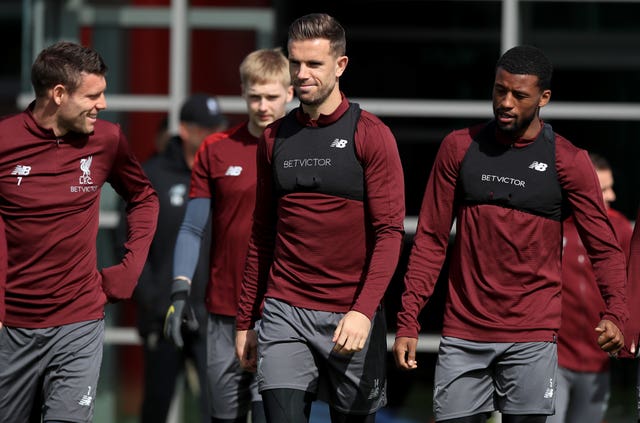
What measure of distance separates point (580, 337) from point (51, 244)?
10.6 ft

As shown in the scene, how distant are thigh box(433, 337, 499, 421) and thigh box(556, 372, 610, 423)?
1.98 m

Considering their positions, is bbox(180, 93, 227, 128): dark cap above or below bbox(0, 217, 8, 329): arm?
above

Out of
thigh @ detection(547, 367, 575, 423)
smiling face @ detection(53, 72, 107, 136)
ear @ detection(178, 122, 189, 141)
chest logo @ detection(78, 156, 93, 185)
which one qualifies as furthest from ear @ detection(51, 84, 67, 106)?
thigh @ detection(547, 367, 575, 423)

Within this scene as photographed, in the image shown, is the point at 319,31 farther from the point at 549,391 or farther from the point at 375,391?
the point at 549,391

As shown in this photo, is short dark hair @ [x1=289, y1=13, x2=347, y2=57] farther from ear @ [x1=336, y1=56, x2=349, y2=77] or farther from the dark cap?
the dark cap

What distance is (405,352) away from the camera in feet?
17.2

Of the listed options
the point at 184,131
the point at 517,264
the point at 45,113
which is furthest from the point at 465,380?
the point at 184,131

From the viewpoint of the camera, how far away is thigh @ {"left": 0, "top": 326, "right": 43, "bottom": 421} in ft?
17.3

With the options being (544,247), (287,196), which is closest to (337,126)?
(287,196)

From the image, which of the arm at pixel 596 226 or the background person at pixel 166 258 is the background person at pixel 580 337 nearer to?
the arm at pixel 596 226

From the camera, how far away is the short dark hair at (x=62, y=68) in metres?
5.29

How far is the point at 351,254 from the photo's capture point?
207 inches

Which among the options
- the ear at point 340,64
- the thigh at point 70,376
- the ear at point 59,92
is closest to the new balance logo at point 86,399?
the thigh at point 70,376

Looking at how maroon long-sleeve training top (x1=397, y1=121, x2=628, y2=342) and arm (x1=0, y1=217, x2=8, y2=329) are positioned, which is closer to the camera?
arm (x1=0, y1=217, x2=8, y2=329)
